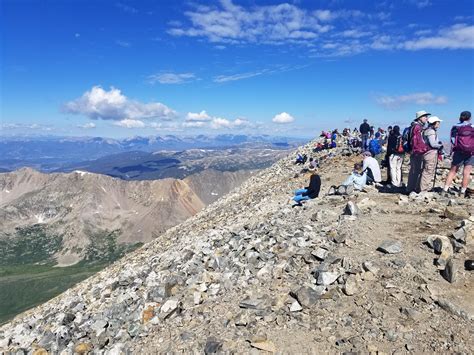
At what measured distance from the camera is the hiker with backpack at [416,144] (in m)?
17.8

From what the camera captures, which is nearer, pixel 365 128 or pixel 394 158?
pixel 394 158

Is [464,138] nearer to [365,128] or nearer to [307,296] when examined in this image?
[307,296]

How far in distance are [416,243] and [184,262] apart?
8730 millimetres

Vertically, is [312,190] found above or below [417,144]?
below

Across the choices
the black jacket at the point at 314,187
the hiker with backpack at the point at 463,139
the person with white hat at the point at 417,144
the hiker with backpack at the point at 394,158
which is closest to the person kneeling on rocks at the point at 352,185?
the black jacket at the point at 314,187

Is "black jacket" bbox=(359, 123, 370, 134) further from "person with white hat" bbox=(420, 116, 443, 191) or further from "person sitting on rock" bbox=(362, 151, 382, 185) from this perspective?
"person with white hat" bbox=(420, 116, 443, 191)

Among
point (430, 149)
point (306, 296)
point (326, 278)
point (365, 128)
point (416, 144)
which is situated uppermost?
Answer: point (365, 128)

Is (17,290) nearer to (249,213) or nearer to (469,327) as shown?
(249,213)

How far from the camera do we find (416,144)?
58.7ft

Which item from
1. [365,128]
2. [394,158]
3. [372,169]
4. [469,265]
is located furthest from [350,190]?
[365,128]

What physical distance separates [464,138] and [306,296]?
1154cm

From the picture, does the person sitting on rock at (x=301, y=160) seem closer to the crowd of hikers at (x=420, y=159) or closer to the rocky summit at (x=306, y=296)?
the crowd of hikers at (x=420, y=159)

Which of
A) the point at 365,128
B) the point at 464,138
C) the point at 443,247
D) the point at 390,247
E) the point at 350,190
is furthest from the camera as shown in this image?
the point at 365,128

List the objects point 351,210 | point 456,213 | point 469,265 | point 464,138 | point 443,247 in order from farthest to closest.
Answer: point 464,138 < point 351,210 < point 456,213 < point 443,247 < point 469,265
